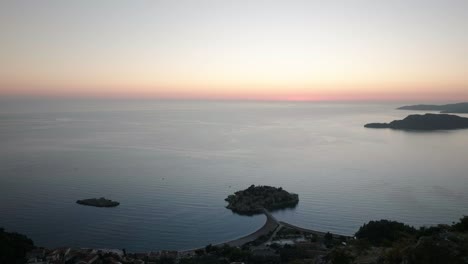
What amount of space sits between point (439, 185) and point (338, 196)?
943cm

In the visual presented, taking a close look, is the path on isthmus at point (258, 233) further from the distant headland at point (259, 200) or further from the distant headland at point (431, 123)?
the distant headland at point (431, 123)

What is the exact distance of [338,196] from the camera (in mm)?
28172

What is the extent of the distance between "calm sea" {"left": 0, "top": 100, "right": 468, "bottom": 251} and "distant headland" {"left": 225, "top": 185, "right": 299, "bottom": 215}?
2.55 feet

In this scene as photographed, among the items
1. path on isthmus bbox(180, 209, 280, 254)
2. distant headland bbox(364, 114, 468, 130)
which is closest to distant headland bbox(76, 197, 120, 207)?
path on isthmus bbox(180, 209, 280, 254)

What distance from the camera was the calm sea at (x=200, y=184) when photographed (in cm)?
2189

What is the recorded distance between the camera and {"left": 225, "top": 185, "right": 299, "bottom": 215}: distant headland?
25.7m

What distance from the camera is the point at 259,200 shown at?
1053 inches

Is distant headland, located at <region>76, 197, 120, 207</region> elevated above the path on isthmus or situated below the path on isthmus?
above

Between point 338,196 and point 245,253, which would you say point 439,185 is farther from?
point 245,253

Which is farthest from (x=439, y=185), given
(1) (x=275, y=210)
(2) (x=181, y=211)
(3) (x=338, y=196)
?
(2) (x=181, y=211)

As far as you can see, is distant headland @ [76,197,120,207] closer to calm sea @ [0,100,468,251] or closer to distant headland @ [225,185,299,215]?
calm sea @ [0,100,468,251]

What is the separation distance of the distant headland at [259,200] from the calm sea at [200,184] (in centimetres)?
78

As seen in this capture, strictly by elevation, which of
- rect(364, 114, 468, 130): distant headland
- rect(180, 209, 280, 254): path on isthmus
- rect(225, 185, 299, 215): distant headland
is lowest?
rect(180, 209, 280, 254): path on isthmus

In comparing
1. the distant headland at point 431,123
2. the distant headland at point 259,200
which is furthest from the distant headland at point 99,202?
the distant headland at point 431,123
